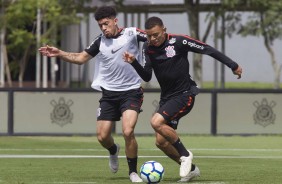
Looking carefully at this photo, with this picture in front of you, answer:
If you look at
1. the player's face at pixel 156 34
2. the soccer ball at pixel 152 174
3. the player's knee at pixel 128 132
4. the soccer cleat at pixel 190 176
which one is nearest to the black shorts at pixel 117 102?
the player's knee at pixel 128 132

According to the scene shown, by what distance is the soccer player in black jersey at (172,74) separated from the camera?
12602 millimetres

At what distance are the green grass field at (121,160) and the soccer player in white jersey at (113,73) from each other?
2.53 feet

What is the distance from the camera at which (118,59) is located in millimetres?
13352

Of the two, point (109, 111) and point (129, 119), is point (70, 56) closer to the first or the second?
point (109, 111)

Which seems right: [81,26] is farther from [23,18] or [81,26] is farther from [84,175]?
[84,175]

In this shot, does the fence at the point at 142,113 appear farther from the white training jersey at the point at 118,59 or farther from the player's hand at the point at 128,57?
the player's hand at the point at 128,57

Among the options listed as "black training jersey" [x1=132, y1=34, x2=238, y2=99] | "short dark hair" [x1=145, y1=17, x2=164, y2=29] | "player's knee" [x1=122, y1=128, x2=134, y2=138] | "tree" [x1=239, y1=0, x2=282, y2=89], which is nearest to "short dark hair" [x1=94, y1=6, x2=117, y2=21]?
A: "black training jersey" [x1=132, y1=34, x2=238, y2=99]

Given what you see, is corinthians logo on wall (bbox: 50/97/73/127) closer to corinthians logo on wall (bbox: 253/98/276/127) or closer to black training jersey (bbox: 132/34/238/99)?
corinthians logo on wall (bbox: 253/98/276/127)

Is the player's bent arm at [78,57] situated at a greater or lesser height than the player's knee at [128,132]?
greater

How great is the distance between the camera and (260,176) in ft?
45.7

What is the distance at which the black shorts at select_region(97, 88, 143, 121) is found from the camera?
522 inches

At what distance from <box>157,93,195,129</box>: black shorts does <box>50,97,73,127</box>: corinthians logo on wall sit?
12.6 meters

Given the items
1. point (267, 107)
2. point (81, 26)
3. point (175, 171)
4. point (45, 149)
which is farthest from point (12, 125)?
point (81, 26)

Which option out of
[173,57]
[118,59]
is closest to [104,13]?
[118,59]
